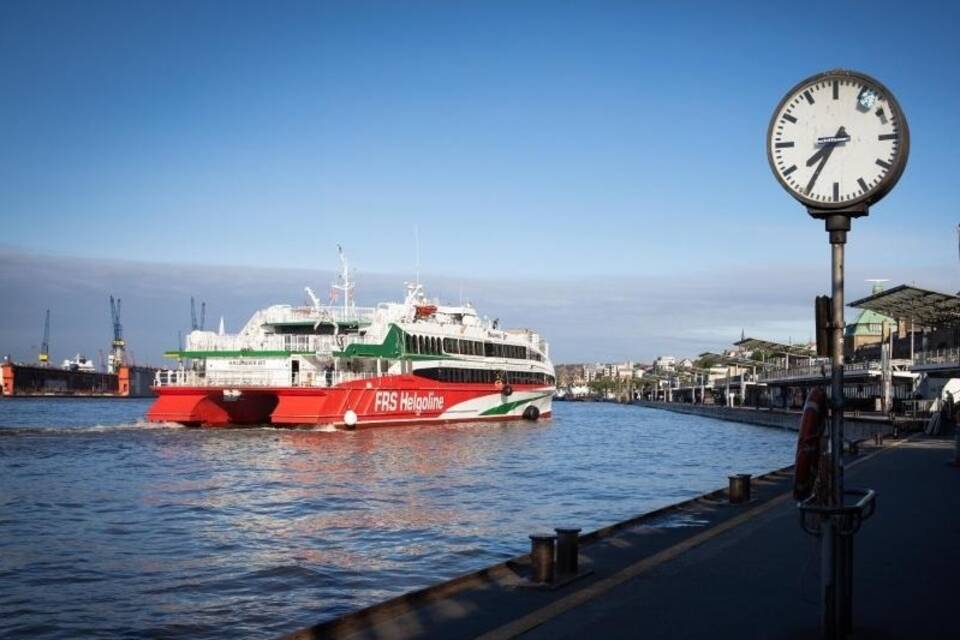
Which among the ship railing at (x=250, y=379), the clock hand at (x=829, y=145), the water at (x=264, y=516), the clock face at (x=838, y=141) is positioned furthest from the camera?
the ship railing at (x=250, y=379)

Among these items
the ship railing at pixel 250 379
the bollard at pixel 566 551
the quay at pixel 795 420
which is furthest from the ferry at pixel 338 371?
the bollard at pixel 566 551

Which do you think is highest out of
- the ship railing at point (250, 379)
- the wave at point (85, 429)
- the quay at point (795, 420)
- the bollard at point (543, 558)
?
the ship railing at point (250, 379)

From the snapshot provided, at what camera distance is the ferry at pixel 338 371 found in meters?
50.6

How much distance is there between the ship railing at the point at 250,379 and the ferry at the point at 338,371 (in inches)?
2.2

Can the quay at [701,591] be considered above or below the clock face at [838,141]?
below

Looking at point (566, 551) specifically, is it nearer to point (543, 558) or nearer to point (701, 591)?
point (543, 558)

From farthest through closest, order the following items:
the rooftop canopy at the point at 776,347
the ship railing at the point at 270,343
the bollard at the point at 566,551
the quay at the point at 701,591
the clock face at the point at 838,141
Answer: the rooftop canopy at the point at 776,347
the ship railing at the point at 270,343
the bollard at the point at 566,551
the quay at the point at 701,591
the clock face at the point at 838,141

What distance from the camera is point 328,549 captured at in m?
17.1

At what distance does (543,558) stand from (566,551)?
0.42 m

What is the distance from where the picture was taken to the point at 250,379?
50062mm

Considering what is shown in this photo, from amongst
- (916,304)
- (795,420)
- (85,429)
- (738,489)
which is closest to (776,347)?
(795,420)

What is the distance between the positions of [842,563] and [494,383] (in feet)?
204

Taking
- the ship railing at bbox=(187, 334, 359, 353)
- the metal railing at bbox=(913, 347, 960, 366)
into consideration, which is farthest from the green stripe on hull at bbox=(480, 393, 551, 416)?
the metal railing at bbox=(913, 347, 960, 366)

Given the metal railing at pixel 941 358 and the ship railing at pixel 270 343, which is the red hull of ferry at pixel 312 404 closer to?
the ship railing at pixel 270 343
